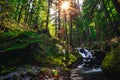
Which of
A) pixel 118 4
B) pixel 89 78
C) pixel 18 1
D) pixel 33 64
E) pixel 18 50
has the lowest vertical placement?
pixel 89 78

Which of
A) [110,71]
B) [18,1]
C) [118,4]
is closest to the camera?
[118,4]

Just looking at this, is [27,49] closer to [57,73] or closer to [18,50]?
[18,50]

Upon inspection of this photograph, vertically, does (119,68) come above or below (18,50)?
below

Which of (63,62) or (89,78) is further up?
(63,62)

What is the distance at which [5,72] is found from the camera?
14000 mm

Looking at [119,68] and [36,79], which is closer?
[36,79]

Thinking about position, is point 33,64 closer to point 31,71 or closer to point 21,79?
point 31,71

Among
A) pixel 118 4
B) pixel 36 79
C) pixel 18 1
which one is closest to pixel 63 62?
pixel 36 79

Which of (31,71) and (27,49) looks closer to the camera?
(31,71)

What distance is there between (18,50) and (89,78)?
663cm

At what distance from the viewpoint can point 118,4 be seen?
11984 millimetres

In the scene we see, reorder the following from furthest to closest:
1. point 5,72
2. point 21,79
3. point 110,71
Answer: point 110,71
point 5,72
point 21,79

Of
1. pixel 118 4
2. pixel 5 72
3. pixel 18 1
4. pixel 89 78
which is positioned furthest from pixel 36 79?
pixel 18 1

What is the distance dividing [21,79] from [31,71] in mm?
1698
